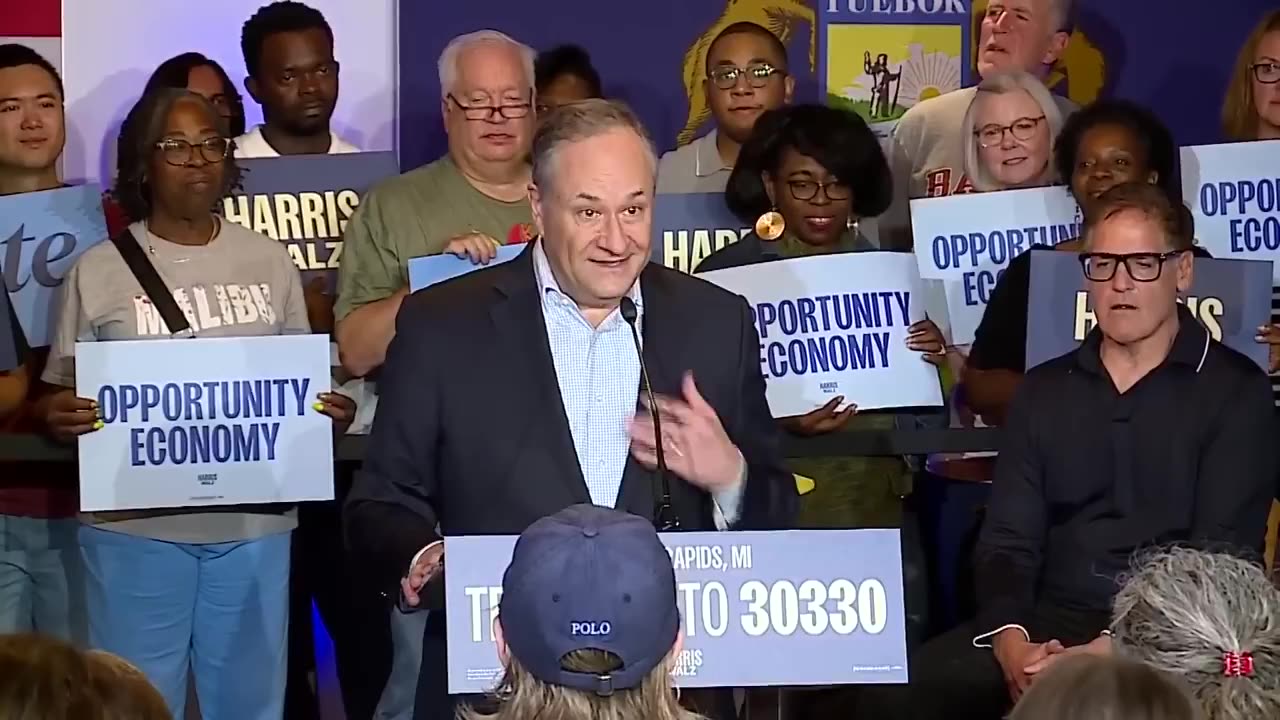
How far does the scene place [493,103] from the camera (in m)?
4.43

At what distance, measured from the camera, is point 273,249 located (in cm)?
435

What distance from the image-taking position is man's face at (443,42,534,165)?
14.5ft

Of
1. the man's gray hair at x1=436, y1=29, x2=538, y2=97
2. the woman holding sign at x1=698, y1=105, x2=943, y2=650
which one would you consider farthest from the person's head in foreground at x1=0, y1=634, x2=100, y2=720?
the man's gray hair at x1=436, y1=29, x2=538, y2=97

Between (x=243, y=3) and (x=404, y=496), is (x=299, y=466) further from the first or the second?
(x=243, y=3)

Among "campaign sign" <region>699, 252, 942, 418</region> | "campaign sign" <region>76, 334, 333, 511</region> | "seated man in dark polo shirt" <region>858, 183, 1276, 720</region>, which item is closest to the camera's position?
"seated man in dark polo shirt" <region>858, 183, 1276, 720</region>

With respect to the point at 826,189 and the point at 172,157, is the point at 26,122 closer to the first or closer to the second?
the point at 172,157

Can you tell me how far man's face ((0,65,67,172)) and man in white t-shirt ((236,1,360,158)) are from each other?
533 millimetres

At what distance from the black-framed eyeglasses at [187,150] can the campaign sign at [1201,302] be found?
1983 millimetres

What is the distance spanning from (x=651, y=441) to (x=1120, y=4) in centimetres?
462

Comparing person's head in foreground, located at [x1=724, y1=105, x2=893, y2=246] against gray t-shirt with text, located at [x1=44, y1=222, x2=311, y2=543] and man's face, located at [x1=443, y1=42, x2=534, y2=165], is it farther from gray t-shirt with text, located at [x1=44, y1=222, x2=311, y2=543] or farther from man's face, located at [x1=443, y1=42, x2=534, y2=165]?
gray t-shirt with text, located at [x1=44, y1=222, x2=311, y2=543]

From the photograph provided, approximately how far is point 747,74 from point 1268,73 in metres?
1.39

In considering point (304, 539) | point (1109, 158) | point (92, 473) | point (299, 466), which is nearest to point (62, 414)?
point (92, 473)

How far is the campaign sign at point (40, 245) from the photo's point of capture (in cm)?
443

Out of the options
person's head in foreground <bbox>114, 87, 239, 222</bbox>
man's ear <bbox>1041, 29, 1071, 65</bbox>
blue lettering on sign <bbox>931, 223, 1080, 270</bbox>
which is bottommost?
blue lettering on sign <bbox>931, 223, 1080, 270</bbox>
